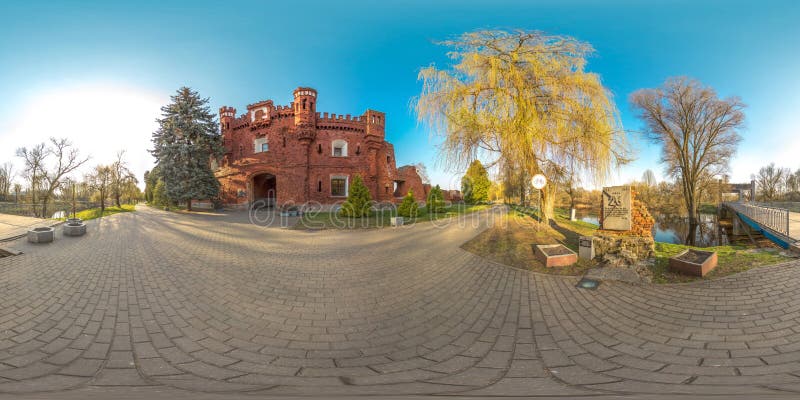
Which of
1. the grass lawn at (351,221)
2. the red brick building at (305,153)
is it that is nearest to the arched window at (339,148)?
the red brick building at (305,153)

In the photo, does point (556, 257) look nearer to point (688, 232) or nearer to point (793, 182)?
point (688, 232)

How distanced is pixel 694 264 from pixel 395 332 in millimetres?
4980

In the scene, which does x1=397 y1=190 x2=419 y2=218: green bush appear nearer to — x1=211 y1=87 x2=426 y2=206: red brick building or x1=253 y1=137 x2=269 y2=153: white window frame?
x1=211 y1=87 x2=426 y2=206: red brick building

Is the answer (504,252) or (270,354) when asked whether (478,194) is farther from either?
(270,354)

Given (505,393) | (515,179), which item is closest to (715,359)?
(505,393)

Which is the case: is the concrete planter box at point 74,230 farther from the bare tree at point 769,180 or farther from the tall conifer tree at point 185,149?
the bare tree at point 769,180

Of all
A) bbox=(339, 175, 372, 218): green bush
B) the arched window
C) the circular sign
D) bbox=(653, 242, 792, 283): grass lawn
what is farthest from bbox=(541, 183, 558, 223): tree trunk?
the arched window

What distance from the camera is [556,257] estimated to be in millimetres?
5152

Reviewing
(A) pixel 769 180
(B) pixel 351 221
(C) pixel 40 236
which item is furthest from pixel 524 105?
(A) pixel 769 180

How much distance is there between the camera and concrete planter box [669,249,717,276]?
14.7 feet

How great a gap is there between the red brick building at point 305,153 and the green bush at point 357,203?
229 inches

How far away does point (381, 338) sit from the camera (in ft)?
9.21

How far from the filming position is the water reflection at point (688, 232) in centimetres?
1603

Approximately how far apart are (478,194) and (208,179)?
26241 mm
